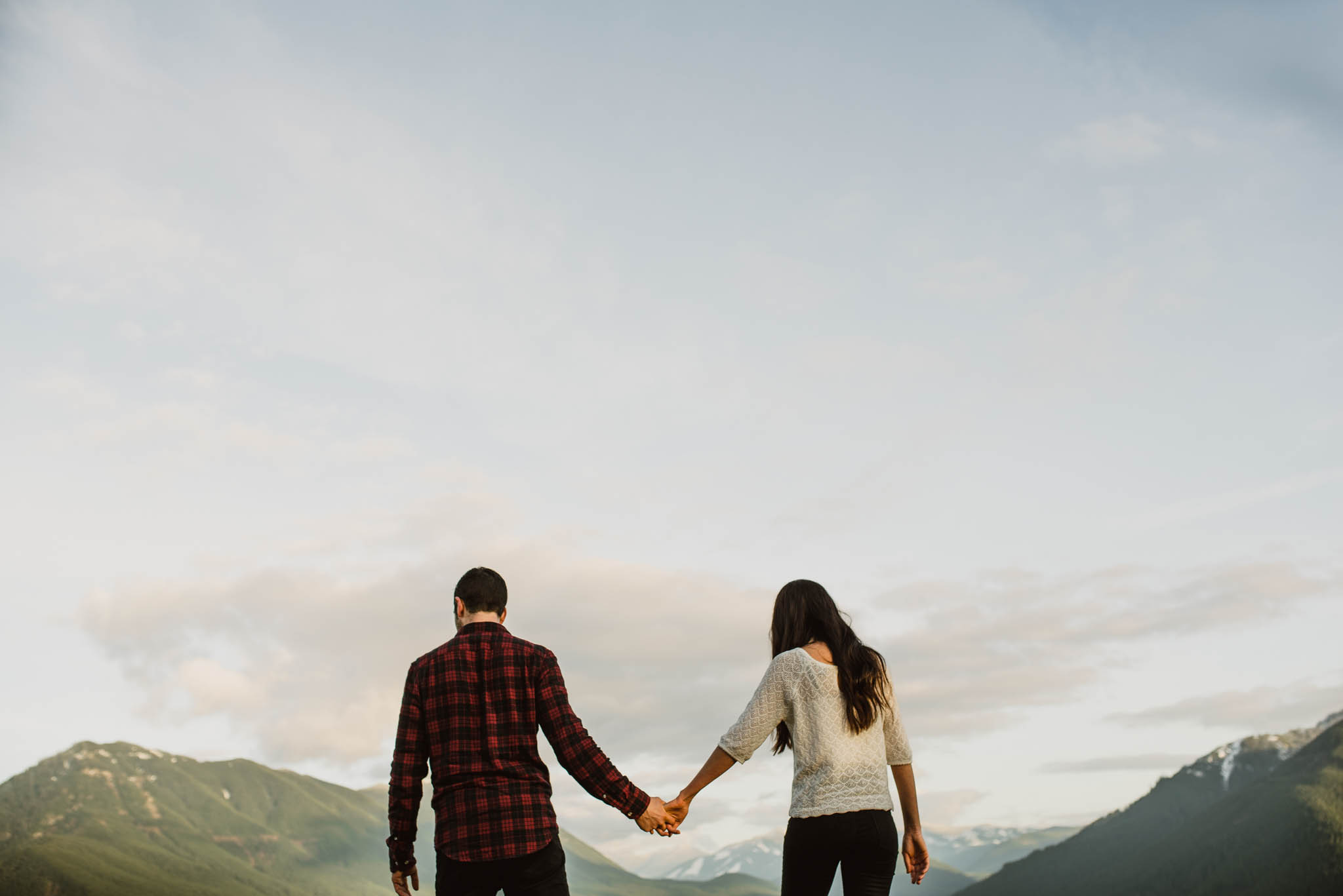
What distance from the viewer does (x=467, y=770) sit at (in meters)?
7.21

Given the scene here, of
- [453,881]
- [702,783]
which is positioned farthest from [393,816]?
[702,783]

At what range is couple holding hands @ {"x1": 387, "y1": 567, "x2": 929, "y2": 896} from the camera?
7.05 metres

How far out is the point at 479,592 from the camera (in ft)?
25.6

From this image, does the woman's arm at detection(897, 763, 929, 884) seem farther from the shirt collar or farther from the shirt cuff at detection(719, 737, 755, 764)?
the shirt collar

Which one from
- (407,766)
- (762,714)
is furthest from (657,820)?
(407,766)

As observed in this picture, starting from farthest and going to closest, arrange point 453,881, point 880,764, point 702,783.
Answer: point 702,783, point 880,764, point 453,881

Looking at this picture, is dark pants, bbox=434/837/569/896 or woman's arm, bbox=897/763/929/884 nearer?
dark pants, bbox=434/837/569/896

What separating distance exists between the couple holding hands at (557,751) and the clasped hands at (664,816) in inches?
5.4

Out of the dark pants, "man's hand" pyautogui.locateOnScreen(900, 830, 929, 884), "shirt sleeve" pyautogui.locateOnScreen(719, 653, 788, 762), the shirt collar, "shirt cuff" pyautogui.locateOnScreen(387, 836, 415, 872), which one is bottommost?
"man's hand" pyautogui.locateOnScreen(900, 830, 929, 884)

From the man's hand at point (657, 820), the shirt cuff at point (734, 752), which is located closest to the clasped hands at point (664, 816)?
the man's hand at point (657, 820)

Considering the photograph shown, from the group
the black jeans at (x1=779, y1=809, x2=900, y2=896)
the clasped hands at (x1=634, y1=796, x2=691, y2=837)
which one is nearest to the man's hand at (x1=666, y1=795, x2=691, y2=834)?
the clasped hands at (x1=634, y1=796, x2=691, y2=837)

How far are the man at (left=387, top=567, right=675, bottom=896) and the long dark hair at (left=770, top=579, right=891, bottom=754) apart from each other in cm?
179

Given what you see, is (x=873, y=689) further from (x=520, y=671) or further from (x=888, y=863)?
(x=520, y=671)

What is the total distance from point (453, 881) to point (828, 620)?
3.41 metres
